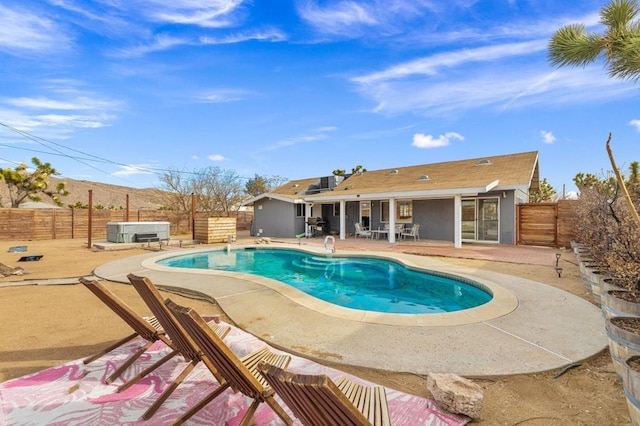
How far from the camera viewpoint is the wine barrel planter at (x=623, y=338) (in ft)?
7.66

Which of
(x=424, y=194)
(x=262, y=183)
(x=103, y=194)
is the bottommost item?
(x=424, y=194)

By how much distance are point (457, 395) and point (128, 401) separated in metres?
2.74

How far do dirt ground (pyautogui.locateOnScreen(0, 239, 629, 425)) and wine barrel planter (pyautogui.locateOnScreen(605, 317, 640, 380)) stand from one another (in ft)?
1.24

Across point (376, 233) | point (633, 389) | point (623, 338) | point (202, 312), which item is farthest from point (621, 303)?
point (376, 233)

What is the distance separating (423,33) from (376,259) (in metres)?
9.33

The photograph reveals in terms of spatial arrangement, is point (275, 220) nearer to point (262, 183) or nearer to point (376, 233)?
point (376, 233)

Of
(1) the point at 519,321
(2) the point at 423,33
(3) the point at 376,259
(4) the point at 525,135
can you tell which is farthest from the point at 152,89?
(4) the point at 525,135

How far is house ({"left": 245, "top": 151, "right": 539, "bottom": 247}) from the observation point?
44.8 ft

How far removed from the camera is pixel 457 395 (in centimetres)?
236

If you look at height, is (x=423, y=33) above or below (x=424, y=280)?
above

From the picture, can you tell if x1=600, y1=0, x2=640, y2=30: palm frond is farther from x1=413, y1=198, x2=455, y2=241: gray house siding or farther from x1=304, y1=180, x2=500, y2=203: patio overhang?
x1=413, y1=198, x2=455, y2=241: gray house siding

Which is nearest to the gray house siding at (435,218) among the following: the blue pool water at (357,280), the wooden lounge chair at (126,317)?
the blue pool water at (357,280)

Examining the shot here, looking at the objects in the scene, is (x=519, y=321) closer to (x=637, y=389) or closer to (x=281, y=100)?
(x=637, y=389)

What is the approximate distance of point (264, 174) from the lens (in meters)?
40.8
